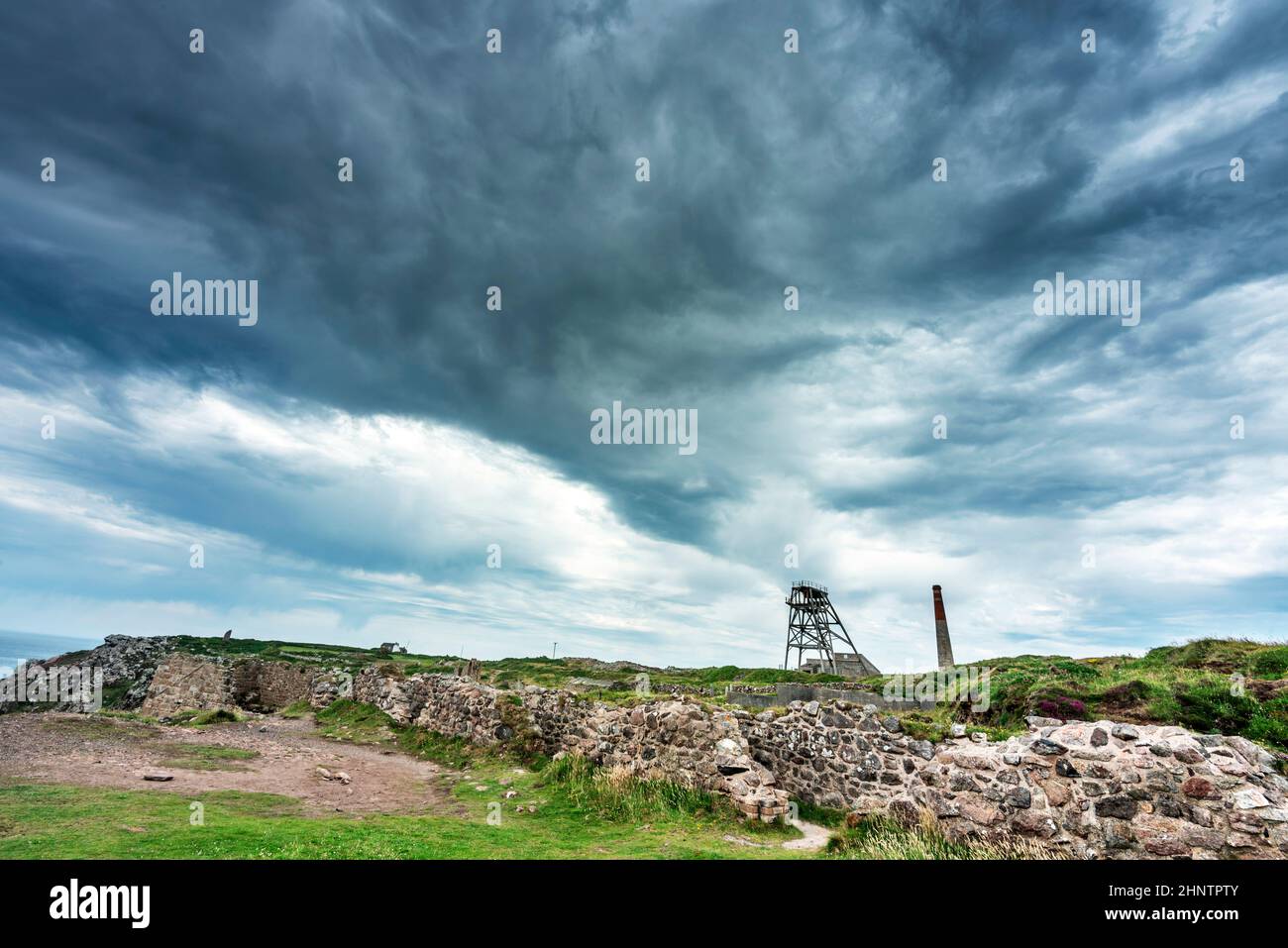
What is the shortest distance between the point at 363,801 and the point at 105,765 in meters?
6.95

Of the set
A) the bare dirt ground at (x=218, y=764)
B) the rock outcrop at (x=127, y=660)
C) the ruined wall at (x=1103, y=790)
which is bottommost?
the rock outcrop at (x=127, y=660)

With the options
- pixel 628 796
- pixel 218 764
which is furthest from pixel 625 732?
pixel 218 764

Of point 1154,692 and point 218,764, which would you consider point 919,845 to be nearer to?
point 218,764

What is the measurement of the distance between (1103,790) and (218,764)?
2052 cm

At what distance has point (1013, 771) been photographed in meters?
9.72

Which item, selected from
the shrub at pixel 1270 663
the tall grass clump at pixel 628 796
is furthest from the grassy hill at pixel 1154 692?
the tall grass clump at pixel 628 796

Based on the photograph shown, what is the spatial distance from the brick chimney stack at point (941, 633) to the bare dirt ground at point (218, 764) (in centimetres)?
5145

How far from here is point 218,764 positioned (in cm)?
1547

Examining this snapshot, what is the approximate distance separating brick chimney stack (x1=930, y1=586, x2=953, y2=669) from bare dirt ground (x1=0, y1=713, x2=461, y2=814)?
51447mm

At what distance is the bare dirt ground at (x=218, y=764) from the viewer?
41.8 ft

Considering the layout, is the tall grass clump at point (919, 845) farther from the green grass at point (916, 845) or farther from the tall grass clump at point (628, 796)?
the tall grass clump at point (628, 796)
